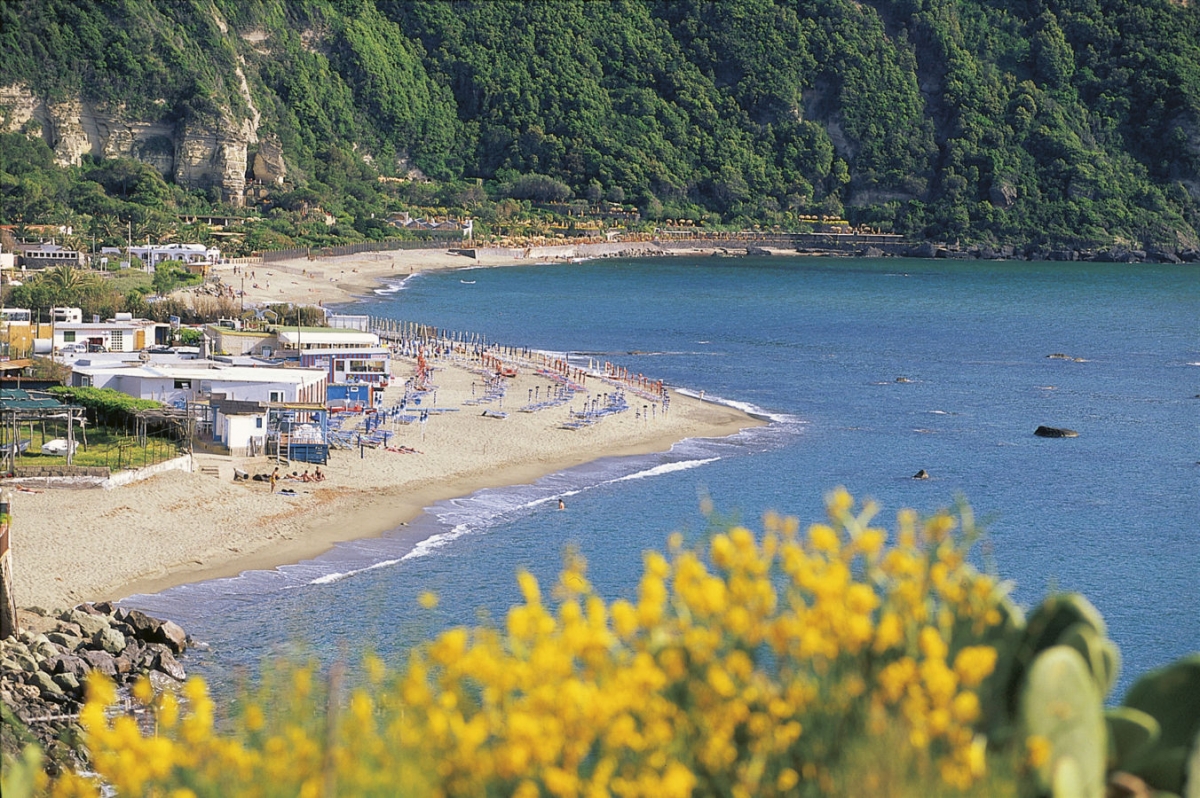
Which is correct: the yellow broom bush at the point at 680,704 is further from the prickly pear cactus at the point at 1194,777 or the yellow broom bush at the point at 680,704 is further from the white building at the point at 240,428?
the white building at the point at 240,428

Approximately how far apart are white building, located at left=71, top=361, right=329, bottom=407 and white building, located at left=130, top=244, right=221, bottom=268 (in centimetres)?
5880

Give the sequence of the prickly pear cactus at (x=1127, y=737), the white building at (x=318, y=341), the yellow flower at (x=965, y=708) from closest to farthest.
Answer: the yellow flower at (x=965, y=708), the prickly pear cactus at (x=1127, y=737), the white building at (x=318, y=341)

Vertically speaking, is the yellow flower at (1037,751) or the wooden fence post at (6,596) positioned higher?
the yellow flower at (1037,751)

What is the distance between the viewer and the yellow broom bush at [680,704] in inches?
248

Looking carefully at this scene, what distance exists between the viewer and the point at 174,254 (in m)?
109

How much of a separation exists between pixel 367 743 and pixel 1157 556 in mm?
34150

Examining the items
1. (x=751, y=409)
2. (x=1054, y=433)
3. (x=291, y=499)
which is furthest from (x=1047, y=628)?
(x=751, y=409)

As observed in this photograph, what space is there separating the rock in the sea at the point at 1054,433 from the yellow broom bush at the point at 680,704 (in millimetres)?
51285

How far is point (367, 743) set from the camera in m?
6.82

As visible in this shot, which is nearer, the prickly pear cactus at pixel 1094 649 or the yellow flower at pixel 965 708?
the yellow flower at pixel 965 708

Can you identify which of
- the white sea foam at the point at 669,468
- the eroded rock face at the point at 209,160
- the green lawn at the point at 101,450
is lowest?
the white sea foam at the point at 669,468

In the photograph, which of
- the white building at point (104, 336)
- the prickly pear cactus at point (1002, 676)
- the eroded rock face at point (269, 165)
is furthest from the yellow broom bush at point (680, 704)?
the eroded rock face at point (269, 165)

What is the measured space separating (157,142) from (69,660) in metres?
154

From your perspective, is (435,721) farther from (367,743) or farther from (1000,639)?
(1000,639)
